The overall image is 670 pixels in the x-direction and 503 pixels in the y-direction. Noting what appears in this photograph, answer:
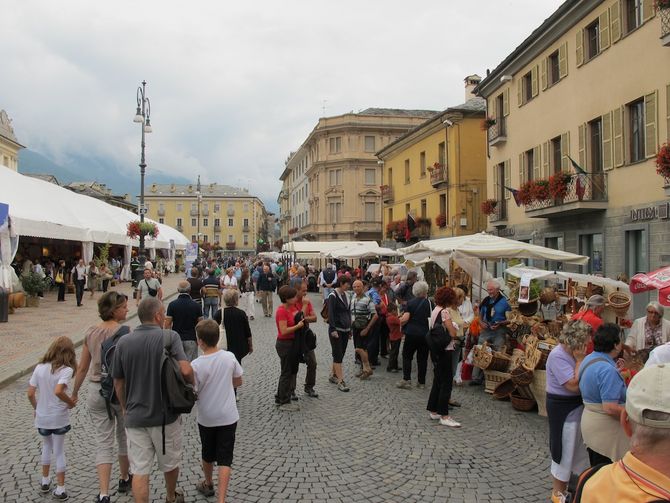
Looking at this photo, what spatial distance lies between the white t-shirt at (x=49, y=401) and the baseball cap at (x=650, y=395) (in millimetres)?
4301

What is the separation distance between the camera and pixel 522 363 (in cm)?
716

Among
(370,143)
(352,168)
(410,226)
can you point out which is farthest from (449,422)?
(370,143)

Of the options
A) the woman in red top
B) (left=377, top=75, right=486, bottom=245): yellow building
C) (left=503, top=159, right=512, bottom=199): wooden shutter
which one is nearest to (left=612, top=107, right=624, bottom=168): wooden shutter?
(left=503, top=159, right=512, bottom=199): wooden shutter

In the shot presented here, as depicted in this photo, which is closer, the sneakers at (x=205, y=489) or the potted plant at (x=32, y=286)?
the sneakers at (x=205, y=489)

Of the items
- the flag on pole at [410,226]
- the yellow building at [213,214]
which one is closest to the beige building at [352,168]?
the flag on pole at [410,226]

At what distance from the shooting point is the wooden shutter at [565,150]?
56.7 feet

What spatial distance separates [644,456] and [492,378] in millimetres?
6389

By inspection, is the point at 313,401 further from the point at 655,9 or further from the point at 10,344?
the point at 655,9

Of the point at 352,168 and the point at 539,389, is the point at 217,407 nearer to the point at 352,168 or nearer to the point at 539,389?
the point at 539,389

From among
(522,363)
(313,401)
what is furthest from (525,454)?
(313,401)

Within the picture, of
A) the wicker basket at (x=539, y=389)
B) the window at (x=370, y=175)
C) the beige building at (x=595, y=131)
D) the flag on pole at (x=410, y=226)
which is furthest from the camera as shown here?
the window at (x=370, y=175)

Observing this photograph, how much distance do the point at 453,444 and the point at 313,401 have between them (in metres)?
2.33

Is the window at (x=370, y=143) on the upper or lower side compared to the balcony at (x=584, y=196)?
upper

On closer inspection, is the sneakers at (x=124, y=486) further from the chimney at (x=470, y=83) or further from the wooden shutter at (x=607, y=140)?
the chimney at (x=470, y=83)
